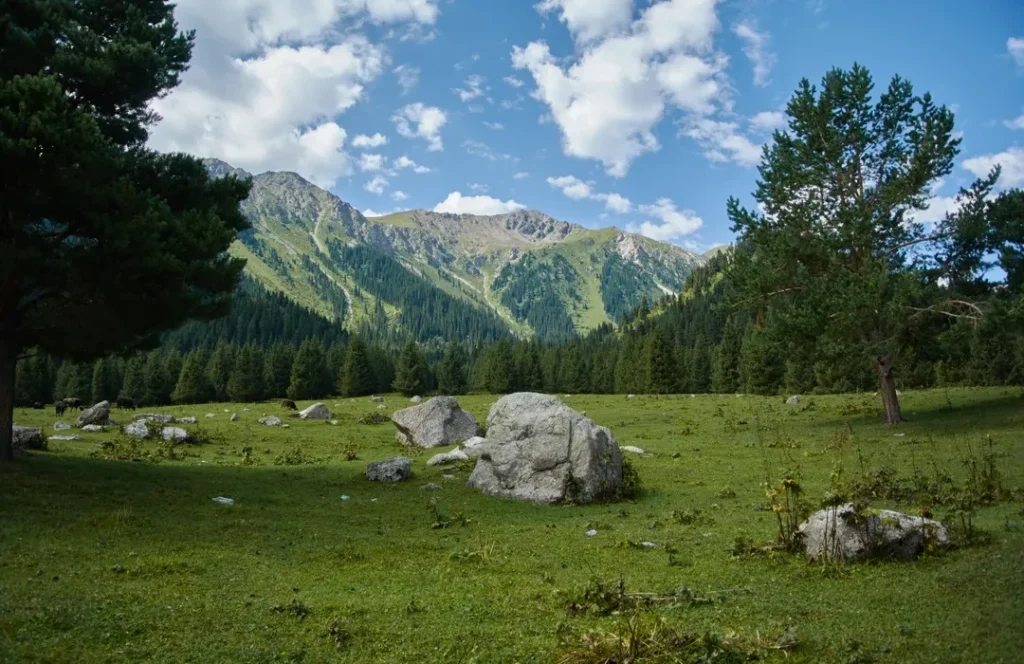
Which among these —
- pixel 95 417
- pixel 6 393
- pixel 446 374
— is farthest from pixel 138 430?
pixel 446 374

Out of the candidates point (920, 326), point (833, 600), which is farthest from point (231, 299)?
point (920, 326)

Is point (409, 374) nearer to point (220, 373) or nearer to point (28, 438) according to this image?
point (220, 373)

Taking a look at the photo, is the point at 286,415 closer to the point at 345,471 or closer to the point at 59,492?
the point at 345,471

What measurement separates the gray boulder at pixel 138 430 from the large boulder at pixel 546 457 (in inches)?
839

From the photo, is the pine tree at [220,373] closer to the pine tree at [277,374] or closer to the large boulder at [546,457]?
the pine tree at [277,374]

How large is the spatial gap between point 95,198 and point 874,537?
19.9 meters

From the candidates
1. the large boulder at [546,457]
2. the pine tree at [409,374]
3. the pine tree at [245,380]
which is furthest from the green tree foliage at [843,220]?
the pine tree at [245,380]

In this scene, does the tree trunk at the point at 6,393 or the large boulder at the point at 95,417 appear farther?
the large boulder at the point at 95,417

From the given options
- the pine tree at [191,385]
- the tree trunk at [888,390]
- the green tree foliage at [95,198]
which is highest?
the green tree foliage at [95,198]

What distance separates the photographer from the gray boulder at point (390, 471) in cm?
2317

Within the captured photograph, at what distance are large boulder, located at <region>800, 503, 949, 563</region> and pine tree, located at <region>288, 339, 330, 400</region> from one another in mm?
104839

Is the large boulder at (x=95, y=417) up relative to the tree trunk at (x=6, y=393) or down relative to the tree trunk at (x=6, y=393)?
down

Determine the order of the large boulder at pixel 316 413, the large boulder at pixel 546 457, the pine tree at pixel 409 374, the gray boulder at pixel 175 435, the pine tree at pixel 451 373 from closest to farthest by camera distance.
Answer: the large boulder at pixel 546 457, the gray boulder at pixel 175 435, the large boulder at pixel 316 413, the pine tree at pixel 409 374, the pine tree at pixel 451 373

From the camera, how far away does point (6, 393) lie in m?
19.0
